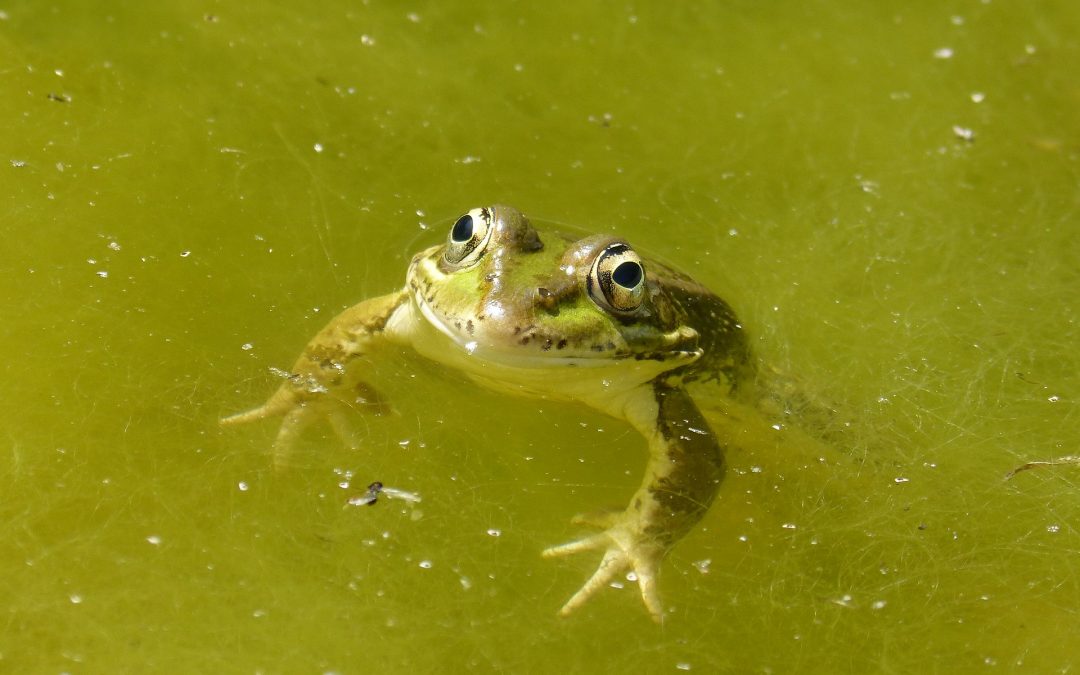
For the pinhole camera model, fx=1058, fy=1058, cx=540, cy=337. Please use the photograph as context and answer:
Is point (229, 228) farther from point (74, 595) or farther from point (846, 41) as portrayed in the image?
point (846, 41)

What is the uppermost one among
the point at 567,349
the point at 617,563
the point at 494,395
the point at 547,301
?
the point at 547,301

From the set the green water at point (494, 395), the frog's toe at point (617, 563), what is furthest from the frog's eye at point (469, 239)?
the frog's toe at point (617, 563)

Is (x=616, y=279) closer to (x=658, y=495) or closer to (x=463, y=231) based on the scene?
(x=463, y=231)

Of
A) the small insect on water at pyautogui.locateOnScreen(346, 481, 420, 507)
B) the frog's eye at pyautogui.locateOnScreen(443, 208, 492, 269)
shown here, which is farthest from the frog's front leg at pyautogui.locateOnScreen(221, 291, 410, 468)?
the frog's eye at pyautogui.locateOnScreen(443, 208, 492, 269)

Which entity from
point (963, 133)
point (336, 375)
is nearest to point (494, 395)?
point (336, 375)

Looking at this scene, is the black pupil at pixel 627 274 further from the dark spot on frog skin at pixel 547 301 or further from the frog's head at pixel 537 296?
the dark spot on frog skin at pixel 547 301

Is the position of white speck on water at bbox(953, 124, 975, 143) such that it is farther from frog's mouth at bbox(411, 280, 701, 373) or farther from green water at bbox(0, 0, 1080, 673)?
frog's mouth at bbox(411, 280, 701, 373)

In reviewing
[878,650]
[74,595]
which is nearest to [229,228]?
[74,595]
